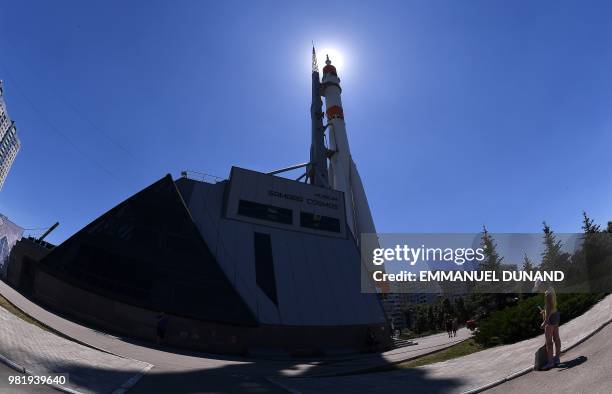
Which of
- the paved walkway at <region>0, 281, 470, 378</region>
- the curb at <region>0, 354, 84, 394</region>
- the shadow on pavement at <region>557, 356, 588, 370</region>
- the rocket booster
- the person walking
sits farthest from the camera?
the rocket booster

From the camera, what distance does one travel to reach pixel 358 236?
184 ft

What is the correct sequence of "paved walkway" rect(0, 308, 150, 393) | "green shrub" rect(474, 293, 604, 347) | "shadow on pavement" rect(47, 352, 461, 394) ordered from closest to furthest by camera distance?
"paved walkway" rect(0, 308, 150, 393) < "shadow on pavement" rect(47, 352, 461, 394) < "green shrub" rect(474, 293, 604, 347)

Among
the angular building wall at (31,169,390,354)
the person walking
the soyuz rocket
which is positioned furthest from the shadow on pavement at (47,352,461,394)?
the soyuz rocket

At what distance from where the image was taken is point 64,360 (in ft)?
27.3

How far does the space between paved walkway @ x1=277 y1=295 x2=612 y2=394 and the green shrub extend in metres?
0.55

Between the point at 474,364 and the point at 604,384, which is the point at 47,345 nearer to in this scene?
the point at 474,364

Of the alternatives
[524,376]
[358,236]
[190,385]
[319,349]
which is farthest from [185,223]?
[358,236]

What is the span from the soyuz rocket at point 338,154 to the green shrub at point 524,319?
4108 cm

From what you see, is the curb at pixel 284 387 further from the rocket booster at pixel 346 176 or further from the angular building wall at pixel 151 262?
the rocket booster at pixel 346 176

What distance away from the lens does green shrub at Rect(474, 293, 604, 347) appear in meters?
10.4

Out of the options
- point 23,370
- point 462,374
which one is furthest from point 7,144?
point 462,374

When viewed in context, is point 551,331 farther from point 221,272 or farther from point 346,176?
point 346,176

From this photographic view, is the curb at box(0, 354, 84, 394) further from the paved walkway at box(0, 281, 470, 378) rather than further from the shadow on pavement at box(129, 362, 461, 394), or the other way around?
the paved walkway at box(0, 281, 470, 378)

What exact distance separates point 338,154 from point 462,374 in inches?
2037
